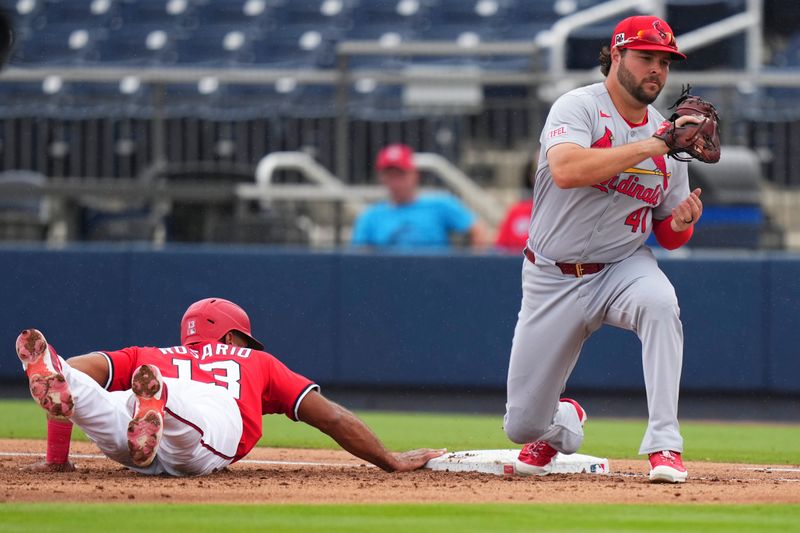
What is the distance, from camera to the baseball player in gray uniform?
5.21 m

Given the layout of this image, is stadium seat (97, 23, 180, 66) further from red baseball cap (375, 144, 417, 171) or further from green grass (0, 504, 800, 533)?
green grass (0, 504, 800, 533)

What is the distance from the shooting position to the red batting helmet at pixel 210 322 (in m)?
5.58

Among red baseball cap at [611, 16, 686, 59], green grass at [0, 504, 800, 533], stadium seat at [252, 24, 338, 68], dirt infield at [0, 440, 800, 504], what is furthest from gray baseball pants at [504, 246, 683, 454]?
stadium seat at [252, 24, 338, 68]

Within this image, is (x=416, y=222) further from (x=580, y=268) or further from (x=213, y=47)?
(x=213, y=47)

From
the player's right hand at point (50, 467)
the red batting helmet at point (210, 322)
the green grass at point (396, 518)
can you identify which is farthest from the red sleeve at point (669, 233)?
the player's right hand at point (50, 467)

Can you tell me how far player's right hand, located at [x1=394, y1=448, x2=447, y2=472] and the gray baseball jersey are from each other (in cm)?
38

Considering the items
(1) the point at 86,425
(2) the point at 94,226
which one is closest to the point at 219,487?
(1) the point at 86,425

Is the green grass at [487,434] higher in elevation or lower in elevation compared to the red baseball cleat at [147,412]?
lower

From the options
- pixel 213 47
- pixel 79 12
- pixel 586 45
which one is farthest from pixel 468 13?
pixel 79 12

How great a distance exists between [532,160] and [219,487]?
18.2 ft

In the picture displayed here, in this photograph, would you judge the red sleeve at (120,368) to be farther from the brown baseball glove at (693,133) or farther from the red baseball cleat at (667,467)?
the brown baseball glove at (693,133)

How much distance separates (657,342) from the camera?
524cm

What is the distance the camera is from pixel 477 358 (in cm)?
990

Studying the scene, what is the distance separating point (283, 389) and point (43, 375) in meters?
1.03
